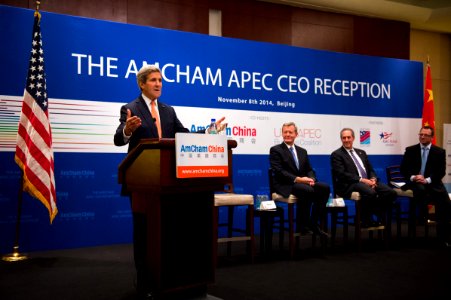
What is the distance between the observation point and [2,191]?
175 inches

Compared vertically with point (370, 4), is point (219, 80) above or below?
below

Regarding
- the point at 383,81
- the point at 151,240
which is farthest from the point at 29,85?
the point at 383,81

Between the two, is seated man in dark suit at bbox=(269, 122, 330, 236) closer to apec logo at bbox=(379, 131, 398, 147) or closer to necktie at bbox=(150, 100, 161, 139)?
necktie at bbox=(150, 100, 161, 139)

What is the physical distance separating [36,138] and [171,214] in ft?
7.51

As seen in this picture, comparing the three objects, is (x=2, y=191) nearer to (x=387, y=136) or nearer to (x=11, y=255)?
(x=11, y=255)

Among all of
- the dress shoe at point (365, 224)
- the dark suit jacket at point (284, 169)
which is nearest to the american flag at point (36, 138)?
the dark suit jacket at point (284, 169)

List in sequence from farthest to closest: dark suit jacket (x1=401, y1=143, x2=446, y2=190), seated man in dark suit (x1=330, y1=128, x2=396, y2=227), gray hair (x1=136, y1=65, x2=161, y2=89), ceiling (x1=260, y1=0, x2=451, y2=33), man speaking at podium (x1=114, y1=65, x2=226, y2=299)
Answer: ceiling (x1=260, y1=0, x2=451, y2=33) < dark suit jacket (x1=401, y1=143, x2=446, y2=190) < seated man in dark suit (x1=330, y1=128, x2=396, y2=227) < gray hair (x1=136, y1=65, x2=161, y2=89) < man speaking at podium (x1=114, y1=65, x2=226, y2=299)

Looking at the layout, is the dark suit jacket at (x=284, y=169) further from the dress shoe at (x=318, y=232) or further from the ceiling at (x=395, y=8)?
A: the ceiling at (x=395, y=8)

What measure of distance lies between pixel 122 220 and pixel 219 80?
207cm

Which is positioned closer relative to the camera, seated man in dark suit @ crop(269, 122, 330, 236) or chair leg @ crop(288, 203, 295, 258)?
chair leg @ crop(288, 203, 295, 258)

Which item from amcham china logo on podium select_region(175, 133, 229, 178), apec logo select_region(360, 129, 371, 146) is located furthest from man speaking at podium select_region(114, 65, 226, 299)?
apec logo select_region(360, 129, 371, 146)

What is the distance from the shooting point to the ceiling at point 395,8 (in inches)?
278

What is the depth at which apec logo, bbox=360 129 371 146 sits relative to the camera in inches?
260

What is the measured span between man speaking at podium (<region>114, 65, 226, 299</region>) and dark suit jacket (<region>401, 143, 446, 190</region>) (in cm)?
330
